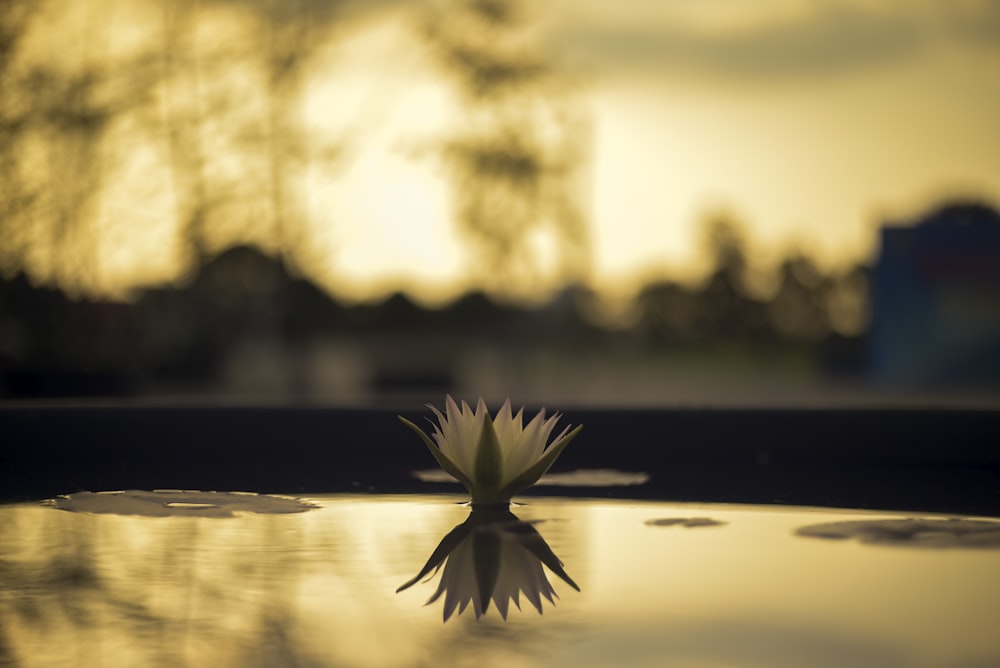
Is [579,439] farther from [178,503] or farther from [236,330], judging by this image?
[236,330]

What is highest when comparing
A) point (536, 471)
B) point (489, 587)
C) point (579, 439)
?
point (579, 439)

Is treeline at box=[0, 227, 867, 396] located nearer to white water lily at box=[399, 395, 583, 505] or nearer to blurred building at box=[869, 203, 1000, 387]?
blurred building at box=[869, 203, 1000, 387]

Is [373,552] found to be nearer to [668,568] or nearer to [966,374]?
[668,568]

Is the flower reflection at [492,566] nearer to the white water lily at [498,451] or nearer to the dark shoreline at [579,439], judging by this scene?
the white water lily at [498,451]

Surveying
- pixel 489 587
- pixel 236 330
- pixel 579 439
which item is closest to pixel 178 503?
pixel 489 587

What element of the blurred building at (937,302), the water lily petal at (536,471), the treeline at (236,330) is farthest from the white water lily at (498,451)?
the blurred building at (937,302)

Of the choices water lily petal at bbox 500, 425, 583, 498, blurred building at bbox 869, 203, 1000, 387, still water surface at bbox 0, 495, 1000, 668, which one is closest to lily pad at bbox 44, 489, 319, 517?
still water surface at bbox 0, 495, 1000, 668
